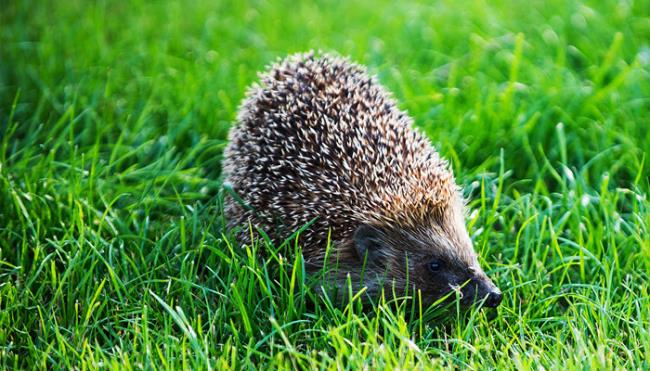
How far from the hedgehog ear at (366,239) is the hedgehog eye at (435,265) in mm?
233

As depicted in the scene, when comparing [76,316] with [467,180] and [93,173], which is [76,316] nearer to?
[93,173]

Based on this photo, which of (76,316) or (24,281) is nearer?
(76,316)

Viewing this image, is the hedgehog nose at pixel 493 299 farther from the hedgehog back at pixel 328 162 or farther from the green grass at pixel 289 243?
the hedgehog back at pixel 328 162

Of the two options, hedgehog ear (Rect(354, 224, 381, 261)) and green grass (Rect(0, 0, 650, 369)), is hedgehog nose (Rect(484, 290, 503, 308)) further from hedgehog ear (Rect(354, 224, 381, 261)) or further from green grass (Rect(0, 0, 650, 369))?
hedgehog ear (Rect(354, 224, 381, 261))

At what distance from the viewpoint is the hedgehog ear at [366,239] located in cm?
369

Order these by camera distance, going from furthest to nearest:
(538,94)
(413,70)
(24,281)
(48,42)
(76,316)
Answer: (48,42) → (413,70) → (538,94) → (24,281) → (76,316)

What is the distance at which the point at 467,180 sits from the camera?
4.39m

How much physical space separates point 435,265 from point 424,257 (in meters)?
0.06

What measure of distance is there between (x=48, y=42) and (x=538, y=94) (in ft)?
10.7

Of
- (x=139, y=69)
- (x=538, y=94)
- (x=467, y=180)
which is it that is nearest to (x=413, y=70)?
(x=538, y=94)


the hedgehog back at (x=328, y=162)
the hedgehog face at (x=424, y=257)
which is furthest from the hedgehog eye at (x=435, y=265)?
the hedgehog back at (x=328, y=162)

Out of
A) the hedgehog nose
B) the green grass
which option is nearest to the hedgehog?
the hedgehog nose

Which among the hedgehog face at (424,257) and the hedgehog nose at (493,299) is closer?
the hedgehog nose at (493,299)

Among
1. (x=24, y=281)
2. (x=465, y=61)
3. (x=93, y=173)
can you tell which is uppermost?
(x=465, y=61)
